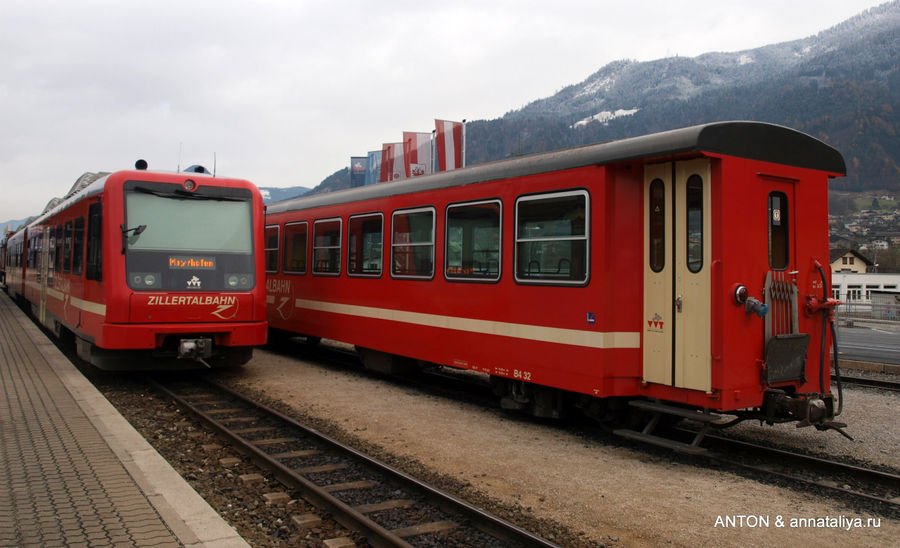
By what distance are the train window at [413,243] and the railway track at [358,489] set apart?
273 cm

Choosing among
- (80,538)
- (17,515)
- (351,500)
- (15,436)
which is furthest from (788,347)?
(15,436)

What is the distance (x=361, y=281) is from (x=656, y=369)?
5.46 meters

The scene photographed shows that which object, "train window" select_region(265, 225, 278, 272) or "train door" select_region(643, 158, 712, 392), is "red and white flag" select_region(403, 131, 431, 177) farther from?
"train door" select_region(643, 158, 712, 392)

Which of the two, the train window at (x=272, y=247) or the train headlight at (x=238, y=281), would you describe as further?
the train window at (x=272, y=247)

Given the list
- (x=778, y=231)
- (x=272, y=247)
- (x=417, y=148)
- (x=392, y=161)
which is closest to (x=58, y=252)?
(x=272, y=247)

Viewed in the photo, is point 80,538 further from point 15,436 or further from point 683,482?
point 683,482

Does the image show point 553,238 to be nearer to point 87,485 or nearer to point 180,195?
point 87,485

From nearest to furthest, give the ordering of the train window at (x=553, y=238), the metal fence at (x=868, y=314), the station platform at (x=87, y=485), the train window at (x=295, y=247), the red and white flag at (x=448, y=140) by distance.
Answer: the station platform at (x=87, y=485), the train window at (x=553, y=238), the train window at (x=295, y=247), the red and white flag at (x=448, y=140), the metal fence at (x=868, y=314)

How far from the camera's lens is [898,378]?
495 inches

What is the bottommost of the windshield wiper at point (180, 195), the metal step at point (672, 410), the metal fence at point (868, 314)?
the metal fence at point (868, 314)

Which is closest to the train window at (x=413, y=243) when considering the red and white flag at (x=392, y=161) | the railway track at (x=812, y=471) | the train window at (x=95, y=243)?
the railway track at (x=812, y=471)

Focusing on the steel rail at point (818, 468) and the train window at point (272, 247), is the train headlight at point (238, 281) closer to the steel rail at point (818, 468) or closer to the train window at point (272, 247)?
the train window at point (272, 247)

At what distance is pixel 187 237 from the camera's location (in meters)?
9.69

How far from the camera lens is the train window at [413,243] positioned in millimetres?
9203
